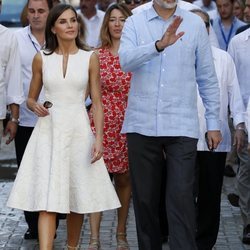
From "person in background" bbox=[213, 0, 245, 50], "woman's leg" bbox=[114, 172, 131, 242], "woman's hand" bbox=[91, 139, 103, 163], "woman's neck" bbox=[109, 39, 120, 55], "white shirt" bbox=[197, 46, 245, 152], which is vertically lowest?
"woman's leg" bbox=[114, 172, 131, 242]

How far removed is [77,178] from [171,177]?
0.86m

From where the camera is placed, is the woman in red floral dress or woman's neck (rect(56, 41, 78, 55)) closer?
woman's neck (rect(56, 41, 78, 55))

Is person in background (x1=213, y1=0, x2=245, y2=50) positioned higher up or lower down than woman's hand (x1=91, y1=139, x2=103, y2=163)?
lower down

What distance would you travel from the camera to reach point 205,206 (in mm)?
8914

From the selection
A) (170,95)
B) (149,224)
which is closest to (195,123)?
(170,95)

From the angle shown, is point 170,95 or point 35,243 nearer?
point 170,95

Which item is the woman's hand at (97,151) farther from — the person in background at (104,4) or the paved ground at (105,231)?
the person in background at (104,4)

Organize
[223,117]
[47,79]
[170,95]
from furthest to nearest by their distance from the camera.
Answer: [223,117] → [47,79] → [170,95]

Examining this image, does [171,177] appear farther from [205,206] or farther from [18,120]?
[18,120]

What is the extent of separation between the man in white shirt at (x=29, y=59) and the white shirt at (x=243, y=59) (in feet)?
5.52

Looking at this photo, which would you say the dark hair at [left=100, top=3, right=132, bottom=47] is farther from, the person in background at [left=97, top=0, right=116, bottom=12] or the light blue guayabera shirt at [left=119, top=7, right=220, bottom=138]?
the person in background at [left=97, top=0, right=116, bottom=12]

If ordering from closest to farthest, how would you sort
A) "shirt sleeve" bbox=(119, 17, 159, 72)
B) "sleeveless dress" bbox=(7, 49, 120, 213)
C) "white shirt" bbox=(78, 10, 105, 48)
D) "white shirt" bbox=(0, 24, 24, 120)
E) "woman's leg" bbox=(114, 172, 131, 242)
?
"shirt sleeve" bbox=(119, 17, 159, 72) < "sleeveless dress" bbox=(7, 49, 120, 213) < "white shirt" bbox=(0, 24, 24, 120) < "woman's leg" bbox=(114, 172, 131, 242) < "white shirt" bbox=(78, 10, 105, 48)

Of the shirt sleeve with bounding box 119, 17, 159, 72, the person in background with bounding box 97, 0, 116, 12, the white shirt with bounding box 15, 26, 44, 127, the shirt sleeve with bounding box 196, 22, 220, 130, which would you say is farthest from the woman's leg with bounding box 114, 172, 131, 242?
the person in background with bounding box 97, 0, 116, 12

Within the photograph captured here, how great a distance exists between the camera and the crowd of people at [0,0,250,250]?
7.57 meters
